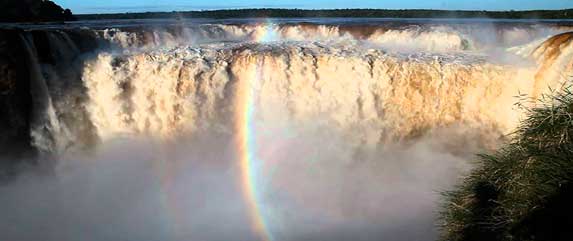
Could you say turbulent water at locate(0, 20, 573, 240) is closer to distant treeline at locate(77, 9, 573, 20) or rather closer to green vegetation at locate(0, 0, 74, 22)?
green vegetation at locate(0, 0, 74, 22)

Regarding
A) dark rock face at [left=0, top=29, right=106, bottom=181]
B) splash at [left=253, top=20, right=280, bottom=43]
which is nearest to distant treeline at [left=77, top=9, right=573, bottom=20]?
splash at [left=253, top=20, right=280, bottom=43]

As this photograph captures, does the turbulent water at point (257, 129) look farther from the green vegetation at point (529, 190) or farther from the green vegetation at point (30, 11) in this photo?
the green vegetation at point (30, 11)

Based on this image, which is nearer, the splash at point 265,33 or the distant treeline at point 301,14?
the splash at point 265,33

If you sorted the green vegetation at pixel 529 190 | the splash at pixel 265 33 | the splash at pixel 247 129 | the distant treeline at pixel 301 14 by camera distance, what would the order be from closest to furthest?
the green vegetation at pixel 529 190, the splash at pixel 247 129, the splash at pixel 265 33, the distant treeline at pixel 301 14

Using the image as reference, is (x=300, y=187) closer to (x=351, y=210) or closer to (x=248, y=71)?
(x=351, y=210)

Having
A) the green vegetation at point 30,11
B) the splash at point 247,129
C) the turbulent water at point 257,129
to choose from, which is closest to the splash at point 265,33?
the turbulent water at point 257,129

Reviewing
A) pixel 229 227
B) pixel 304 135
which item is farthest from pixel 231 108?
pixel 229 227
